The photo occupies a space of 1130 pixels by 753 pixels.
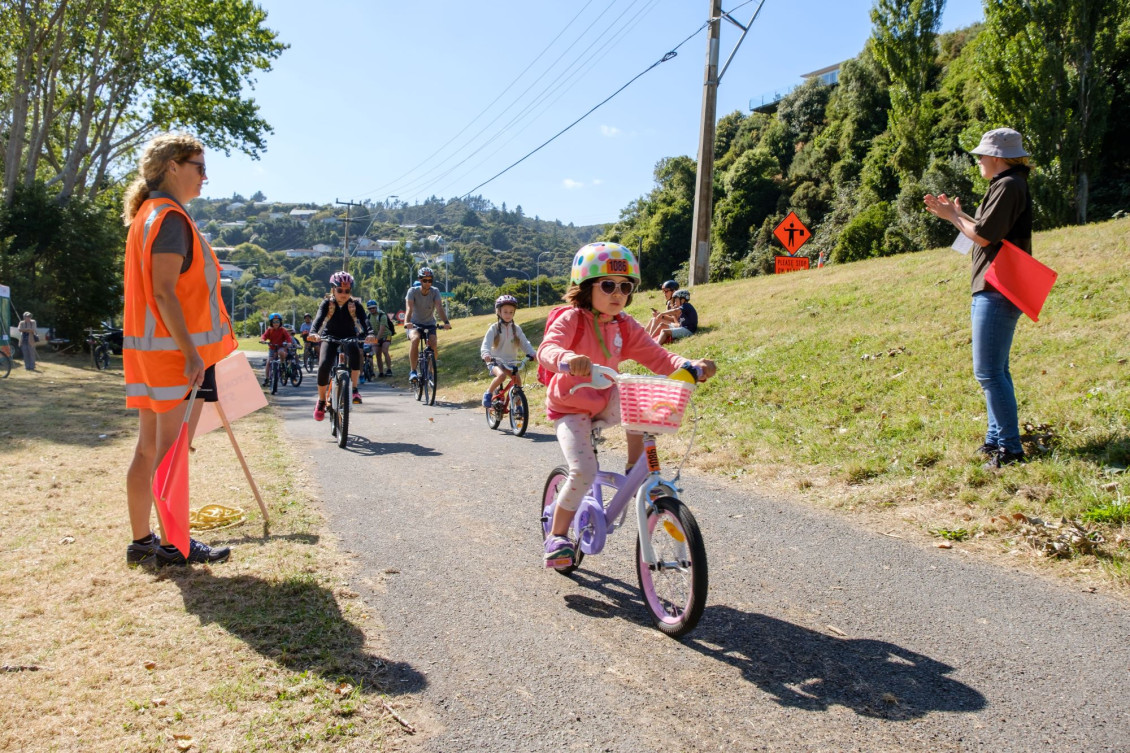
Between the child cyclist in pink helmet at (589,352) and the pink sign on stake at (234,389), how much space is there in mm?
2077

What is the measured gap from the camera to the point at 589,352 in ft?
13.6

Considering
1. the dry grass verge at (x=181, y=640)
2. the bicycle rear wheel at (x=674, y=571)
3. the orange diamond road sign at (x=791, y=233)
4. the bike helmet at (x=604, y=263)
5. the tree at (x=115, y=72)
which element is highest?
the tree at (x=115, y=72)

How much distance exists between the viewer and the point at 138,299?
410 cm

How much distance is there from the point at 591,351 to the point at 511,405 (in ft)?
20.4

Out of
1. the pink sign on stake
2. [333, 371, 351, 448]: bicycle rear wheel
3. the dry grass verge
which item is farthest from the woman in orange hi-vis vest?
[333, 371, 351, 448]: bicycle rear wheel

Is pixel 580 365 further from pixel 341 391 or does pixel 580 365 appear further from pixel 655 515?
pixel 341 391

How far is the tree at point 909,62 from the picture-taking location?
3988 centimetres

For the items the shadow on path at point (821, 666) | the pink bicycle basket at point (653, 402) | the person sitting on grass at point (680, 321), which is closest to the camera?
the shadow on path at point (821, 666)

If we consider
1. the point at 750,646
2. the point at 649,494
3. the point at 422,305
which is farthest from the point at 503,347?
the point at 750,646

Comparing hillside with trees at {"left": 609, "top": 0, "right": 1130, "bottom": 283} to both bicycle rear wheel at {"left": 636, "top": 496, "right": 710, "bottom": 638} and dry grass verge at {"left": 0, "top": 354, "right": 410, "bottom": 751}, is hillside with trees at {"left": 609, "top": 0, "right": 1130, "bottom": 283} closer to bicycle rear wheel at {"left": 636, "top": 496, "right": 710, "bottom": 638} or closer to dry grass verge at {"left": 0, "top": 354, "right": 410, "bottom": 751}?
bicycle rear wheel at {"left": 636, "top": 496, "right": 710, "bottom": 638}

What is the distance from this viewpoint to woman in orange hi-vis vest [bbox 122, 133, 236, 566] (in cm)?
405

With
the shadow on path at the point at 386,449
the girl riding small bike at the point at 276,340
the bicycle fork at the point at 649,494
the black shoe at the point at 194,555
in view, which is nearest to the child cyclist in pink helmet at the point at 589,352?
the bicycle fork at the point at 649,494

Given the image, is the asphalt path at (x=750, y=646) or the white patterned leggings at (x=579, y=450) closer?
the asphalt path at (x=750, y=646)

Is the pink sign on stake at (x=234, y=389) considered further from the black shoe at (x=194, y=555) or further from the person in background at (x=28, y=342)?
the person in background at (x=28, y=342)
